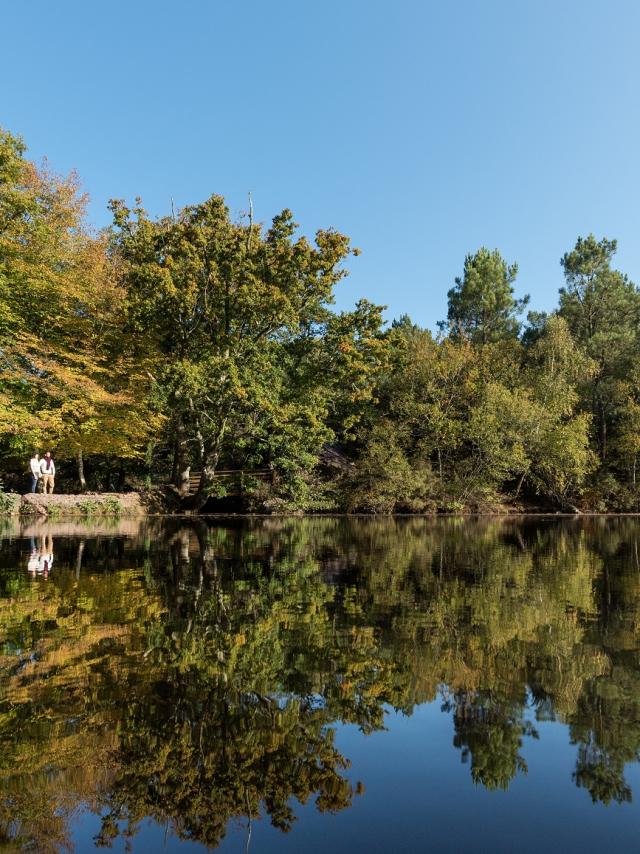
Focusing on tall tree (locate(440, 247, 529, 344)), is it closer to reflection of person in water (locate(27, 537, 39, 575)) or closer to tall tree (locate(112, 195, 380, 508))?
tall tree (locate(112, 195, 380, 508))

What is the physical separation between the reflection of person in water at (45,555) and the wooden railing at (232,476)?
48.2 ft

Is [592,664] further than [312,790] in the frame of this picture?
Yes

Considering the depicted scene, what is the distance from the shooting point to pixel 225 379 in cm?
2428

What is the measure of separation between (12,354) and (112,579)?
64.1ft

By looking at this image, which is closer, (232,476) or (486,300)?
(232,476)

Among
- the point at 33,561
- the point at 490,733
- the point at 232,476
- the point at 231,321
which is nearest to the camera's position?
the point at 490,733

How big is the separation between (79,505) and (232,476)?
8131 mm

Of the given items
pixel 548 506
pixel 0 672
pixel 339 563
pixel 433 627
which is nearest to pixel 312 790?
pixel 0 672

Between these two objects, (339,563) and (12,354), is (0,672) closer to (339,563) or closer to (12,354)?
(339,563)

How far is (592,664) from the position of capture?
5.02 meters

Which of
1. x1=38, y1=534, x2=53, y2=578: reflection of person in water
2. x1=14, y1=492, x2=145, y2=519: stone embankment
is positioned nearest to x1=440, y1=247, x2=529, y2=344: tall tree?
x1=14, y1=492, x2=145, y2=519: stone embankment

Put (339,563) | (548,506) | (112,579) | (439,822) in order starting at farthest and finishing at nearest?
1. (548,506)
2. (339,563)
3. (112,579)
4. (439,822)

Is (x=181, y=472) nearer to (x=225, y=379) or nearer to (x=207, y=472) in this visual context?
(x=207, y=472)

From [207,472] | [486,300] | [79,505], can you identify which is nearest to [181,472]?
[207,472]
